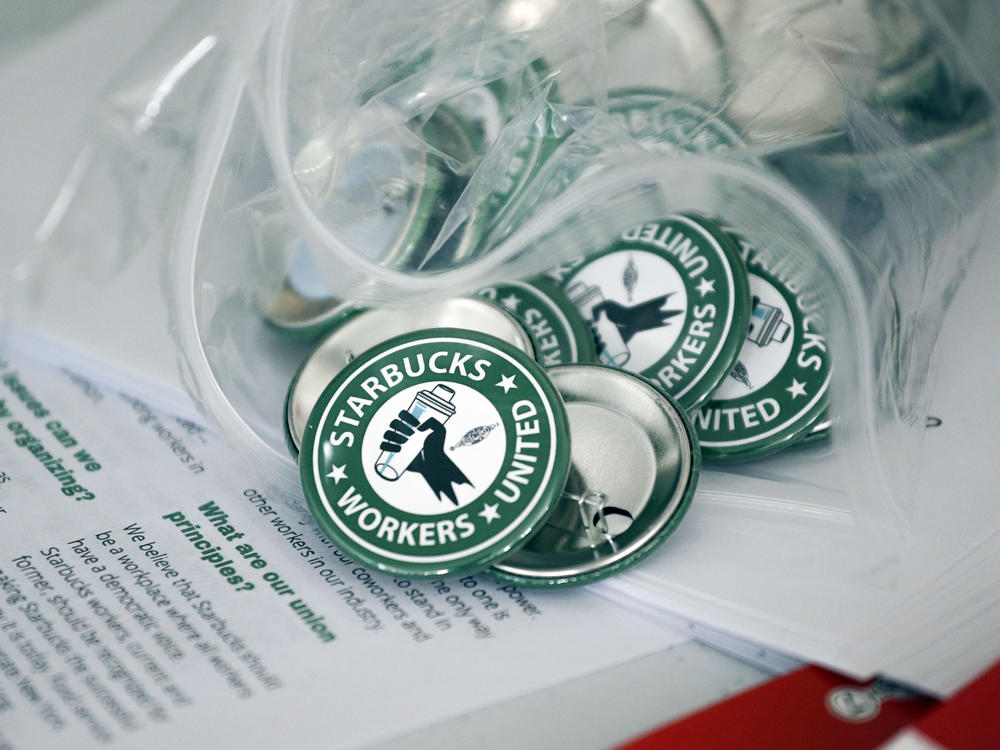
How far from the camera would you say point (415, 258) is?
97 cm

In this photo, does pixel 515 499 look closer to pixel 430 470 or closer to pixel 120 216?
pixel 430 470

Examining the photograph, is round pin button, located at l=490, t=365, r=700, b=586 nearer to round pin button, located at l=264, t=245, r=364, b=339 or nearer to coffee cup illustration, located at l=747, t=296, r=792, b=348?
coffee cup illustration, located at l=747, t=296, r=792, b=348

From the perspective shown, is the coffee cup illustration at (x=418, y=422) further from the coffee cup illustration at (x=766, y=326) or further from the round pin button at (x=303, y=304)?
the coffee cup illustration at (x=766, y=326)

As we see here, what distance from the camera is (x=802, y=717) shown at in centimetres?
74

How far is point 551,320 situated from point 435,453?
0.23 meters

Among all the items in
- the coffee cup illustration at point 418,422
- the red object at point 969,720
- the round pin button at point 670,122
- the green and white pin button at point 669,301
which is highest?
the round pin button at point 670,122

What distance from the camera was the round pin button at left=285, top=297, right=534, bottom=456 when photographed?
3.24ft

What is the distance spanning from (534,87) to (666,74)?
0.65 feet

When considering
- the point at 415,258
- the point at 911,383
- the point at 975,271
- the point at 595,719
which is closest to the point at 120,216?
the point at 415,258

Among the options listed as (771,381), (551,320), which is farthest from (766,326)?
(551,320)

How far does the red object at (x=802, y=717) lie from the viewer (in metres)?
0.72

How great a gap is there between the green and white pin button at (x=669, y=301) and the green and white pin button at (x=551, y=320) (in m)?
0.02

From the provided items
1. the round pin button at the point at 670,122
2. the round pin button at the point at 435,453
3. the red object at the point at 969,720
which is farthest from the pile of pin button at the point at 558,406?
the red object at the point at 969,720

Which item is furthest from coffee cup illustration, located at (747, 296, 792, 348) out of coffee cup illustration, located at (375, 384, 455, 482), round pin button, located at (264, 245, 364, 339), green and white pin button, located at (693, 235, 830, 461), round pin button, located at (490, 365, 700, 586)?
round pin button, located at (264, 245, 364, 339)
